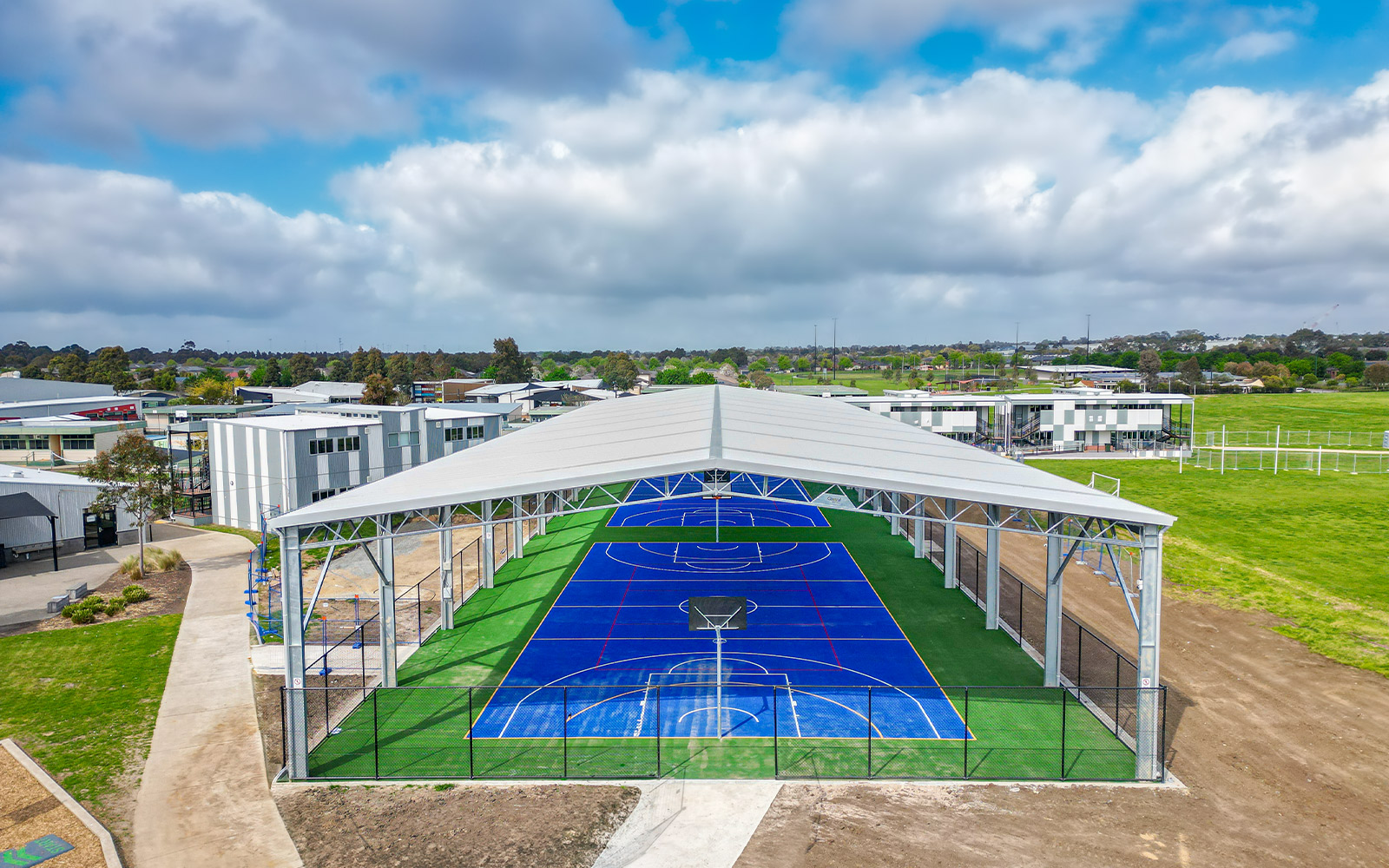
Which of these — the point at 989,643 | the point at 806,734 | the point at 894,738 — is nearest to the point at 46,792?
the point at 806,734

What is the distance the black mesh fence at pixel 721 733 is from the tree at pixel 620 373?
141647 mm

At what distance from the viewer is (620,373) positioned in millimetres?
167625

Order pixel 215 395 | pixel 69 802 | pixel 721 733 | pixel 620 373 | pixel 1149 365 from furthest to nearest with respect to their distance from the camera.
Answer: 1. pixel 1149 365
2. pixel 620 373
3. pixel 215 395
4. pixel 721 733
5. pixel 69 802

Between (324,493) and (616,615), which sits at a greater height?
(324,493)

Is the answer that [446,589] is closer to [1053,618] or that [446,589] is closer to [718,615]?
[718,615]

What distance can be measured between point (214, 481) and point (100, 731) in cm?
3020

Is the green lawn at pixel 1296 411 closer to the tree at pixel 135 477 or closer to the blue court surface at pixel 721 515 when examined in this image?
the blue court surface at pixel 721 515

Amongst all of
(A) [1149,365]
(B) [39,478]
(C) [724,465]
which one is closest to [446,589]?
(C) [724,465]

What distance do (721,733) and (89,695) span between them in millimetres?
16224

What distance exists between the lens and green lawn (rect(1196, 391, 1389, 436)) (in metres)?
95.9

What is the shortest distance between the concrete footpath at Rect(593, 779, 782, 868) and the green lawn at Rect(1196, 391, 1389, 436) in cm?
9128

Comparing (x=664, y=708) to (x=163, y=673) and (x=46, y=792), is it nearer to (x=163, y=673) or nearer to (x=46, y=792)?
(x=46, y=792)

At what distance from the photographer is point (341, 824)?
49.0 ft

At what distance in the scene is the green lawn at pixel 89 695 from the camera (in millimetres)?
17281
